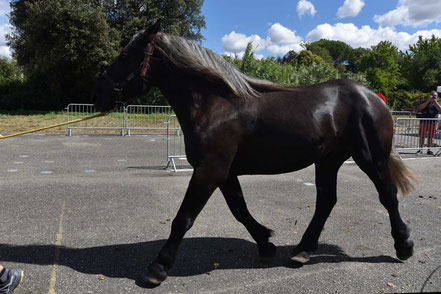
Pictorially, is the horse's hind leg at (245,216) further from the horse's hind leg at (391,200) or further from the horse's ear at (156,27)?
the horse's ear at (156,27)

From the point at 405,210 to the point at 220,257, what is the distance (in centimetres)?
329

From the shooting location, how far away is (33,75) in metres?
27.1

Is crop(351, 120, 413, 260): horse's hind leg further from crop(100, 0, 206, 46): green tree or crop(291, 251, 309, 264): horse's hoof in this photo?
crop(100, 0, 206, 46): green tree

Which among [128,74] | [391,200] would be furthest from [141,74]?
[391,200]

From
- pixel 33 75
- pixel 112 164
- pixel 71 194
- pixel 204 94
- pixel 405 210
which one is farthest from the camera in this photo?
pixel 33 75

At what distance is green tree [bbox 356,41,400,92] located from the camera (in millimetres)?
44906

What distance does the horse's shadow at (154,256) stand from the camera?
3.11 meters

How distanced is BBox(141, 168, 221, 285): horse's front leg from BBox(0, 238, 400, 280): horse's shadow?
25 cm

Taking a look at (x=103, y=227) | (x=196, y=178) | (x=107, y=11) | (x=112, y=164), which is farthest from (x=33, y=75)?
(x=196, y=178)

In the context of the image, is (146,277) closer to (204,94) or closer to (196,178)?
(196,178)

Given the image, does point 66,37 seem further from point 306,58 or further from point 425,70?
point 306,58

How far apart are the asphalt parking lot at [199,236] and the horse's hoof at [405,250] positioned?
102 mm

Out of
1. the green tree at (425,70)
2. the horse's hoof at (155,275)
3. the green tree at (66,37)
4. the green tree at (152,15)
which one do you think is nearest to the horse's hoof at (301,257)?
the horse's hoof at (155,275)

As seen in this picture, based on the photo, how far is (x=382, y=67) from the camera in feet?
159
